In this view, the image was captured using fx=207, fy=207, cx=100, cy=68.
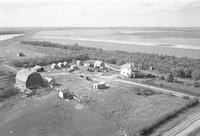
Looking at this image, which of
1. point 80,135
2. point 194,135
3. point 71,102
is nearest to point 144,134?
point 194,135

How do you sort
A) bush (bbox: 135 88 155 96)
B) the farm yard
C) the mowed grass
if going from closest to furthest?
the farm yard, the mowed grass, bush (bbox: 135 88 155 96)

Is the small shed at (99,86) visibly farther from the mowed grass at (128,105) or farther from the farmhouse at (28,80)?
the farmhouse at (28,80)

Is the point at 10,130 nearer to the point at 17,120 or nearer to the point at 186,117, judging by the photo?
the point at 17,120

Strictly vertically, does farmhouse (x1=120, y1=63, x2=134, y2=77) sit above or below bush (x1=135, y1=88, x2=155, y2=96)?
above

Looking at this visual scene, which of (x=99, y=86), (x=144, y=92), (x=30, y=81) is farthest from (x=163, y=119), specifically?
(x=30, y=81)

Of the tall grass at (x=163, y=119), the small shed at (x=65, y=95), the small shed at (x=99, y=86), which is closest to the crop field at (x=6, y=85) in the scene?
the small shed at (x=65, y=95)

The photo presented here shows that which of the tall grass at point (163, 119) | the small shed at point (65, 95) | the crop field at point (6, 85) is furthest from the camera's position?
the crop field at point (6, 85)

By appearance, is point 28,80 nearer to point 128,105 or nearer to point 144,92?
point 128,105

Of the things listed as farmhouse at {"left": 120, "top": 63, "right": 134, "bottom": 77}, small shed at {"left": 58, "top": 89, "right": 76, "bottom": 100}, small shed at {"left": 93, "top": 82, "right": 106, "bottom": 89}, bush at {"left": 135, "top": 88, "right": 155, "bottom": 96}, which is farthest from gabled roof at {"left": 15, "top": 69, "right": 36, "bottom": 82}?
farmhouse at {"left": 120, "top": 63, "right": 134, "bottom": 77}

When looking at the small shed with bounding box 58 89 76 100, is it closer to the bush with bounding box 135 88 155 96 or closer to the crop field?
the crop field

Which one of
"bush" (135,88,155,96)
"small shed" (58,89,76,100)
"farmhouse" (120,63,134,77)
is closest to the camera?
"small shed" (58,89,76,100)
